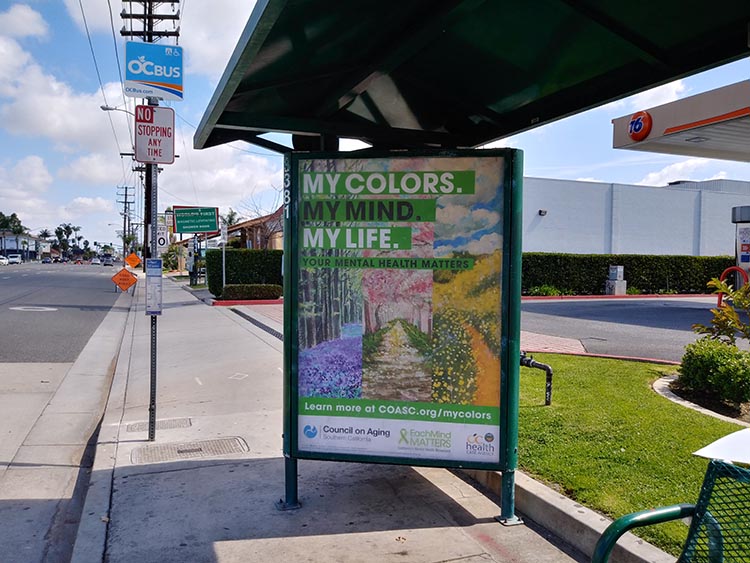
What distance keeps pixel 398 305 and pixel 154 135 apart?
10.8ft

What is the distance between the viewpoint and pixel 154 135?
6137mm

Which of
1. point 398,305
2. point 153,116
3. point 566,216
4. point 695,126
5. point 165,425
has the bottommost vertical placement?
point 165,425

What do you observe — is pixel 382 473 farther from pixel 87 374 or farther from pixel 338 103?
pixel 87 374

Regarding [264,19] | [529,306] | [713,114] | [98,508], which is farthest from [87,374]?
[529,306]

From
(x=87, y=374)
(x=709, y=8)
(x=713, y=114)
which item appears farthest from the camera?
(x=713, y=114)

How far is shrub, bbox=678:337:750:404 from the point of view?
6496 millimetres

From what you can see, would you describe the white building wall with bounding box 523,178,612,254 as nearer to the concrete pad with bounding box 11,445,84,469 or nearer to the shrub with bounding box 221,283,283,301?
the shrub with bounding box 221,283,283,301

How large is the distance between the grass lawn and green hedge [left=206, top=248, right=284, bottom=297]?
18973 mm

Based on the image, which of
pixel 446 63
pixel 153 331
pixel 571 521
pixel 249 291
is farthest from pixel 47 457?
pixel 249 291

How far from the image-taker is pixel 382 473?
17.2 feet

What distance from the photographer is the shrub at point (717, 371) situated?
21.3 ft

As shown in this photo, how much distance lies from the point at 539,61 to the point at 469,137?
136cm

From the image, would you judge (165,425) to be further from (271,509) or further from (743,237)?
(743,237)

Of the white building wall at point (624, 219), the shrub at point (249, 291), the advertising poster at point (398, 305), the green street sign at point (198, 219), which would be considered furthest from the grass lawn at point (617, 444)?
the white building wall at point (624, 219)
